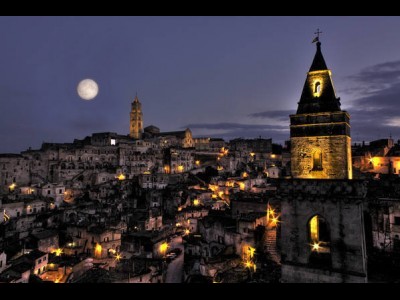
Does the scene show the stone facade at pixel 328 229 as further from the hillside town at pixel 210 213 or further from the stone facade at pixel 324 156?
the stone facade at pixel 324 156

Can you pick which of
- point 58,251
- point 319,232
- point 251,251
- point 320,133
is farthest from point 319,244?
point 58,251

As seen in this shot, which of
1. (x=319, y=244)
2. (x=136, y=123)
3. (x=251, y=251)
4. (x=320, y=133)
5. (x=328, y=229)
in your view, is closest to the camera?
(x=328, y=229)

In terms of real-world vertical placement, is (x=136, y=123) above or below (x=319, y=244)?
Result: above

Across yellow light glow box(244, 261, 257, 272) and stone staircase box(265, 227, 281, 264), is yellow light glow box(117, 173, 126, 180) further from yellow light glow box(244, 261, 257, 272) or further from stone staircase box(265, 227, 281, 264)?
yellow light glow box(244, 261, 257, 272)

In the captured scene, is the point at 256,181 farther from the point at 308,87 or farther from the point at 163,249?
the point at 308,87

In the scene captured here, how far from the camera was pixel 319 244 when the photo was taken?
1273 cm

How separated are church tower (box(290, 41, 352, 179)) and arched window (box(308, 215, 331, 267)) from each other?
2401 mm

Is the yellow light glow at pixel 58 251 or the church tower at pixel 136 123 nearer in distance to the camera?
the yellow light glow at pixel 58 251

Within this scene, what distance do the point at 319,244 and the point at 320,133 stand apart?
509 cm

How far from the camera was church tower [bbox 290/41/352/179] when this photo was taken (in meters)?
12.6

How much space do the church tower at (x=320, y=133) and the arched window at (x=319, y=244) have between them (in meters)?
2.40

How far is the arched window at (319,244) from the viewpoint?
36.3 feet

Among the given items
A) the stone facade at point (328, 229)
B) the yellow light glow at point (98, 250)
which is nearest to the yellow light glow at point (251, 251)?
the stone facade at point (328, 229)

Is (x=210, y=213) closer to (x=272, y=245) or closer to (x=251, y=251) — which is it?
(x=251, y=251)
